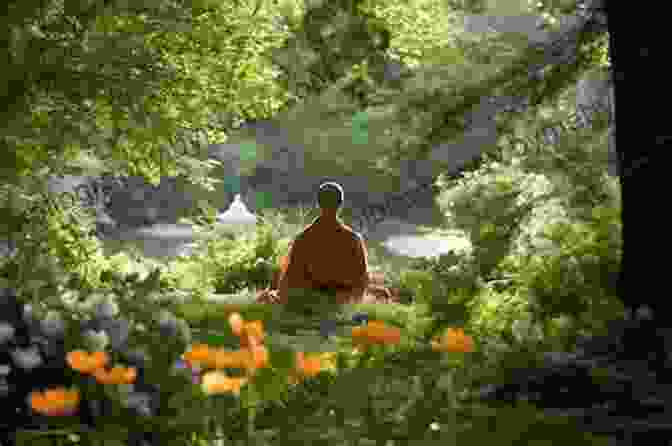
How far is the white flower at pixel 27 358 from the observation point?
283 centimetres

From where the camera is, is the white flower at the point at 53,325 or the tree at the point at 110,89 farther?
the tree at the point at 110,89

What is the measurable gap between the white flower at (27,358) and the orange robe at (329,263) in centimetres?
404

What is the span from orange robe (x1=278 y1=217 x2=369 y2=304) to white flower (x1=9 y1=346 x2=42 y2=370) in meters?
4.04

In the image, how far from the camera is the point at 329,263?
276 inches

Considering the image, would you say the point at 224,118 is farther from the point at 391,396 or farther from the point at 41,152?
the point at 391,396

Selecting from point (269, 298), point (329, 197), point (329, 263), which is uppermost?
point (329, 197)

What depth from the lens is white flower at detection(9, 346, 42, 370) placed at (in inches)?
111

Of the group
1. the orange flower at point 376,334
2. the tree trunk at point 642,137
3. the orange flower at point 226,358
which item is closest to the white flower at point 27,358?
the orange flower at point 226,358

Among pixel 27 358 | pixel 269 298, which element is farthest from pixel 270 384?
pixel 269 298

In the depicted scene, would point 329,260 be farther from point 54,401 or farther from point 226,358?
point 54,401

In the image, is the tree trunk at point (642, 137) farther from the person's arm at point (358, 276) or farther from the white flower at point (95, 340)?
the person's arm at point (358, 276)

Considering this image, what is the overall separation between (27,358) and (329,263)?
14.0 ft

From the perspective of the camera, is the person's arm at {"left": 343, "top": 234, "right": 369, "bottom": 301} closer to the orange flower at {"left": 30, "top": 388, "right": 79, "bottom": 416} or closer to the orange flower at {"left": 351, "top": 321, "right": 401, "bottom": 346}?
the orange flower at {"left": 351, "top": 321, "right": 401, "bottom": 346}

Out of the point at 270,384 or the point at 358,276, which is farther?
the point at 358,276
